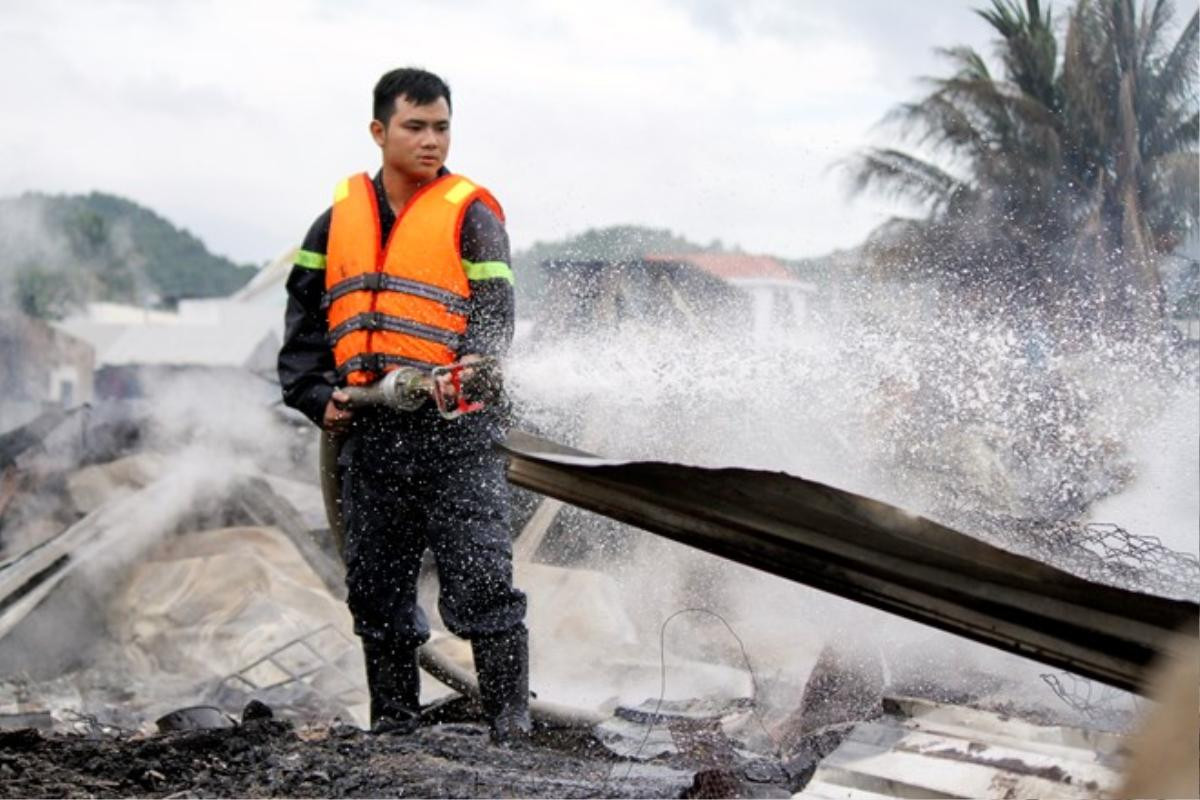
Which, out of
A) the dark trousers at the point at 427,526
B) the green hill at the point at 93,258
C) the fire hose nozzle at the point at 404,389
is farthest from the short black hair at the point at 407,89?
the green hill at the point at 93,258

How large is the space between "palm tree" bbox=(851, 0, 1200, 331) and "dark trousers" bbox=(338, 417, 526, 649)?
696 cm

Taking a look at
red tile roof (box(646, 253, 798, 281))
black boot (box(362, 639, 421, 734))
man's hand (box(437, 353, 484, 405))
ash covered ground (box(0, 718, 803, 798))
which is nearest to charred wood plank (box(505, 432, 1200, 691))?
ash covered ground (box(0, 718, 803, 798))

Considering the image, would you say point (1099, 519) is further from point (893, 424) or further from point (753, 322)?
point (753, 322)

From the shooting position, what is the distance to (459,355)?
4234mm

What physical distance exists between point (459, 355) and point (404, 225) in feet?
1.42

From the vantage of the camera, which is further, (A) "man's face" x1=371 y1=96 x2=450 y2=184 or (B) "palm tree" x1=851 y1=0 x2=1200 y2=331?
(B) "palm tree" x1=851 y1=0 x2=1200 y2=331

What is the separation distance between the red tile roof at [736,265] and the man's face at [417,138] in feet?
19.9

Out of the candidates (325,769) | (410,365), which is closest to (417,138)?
(410,365)

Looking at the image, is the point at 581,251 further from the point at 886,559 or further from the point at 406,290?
the point at 886,559

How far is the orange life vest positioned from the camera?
13.8ft

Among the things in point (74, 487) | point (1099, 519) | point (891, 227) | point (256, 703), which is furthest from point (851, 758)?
point (891, 227)

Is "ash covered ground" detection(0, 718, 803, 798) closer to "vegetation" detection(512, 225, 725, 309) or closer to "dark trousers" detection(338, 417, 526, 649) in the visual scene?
"dark trousers" detection(338, 417, 526, 649)

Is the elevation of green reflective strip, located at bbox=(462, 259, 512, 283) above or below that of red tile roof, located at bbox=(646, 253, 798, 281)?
below

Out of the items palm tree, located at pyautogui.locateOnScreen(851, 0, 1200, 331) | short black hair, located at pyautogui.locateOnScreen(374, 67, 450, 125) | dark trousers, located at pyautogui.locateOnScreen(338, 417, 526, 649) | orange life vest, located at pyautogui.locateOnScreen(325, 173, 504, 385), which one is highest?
palm tree, located at pyautogui.locateOnScreen(851, 0, 1200, 331)
